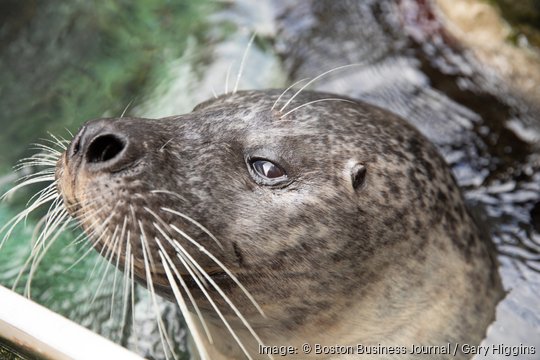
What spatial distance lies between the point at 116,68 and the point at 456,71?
211cm

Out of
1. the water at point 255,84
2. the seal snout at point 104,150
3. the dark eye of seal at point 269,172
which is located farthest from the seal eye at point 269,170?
the water at point 255,84

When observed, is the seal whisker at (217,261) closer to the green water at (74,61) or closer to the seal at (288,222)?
the seal at (288,222)

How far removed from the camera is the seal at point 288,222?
2.10 m

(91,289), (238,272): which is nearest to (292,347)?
(238,272)

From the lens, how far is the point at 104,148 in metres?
2.11

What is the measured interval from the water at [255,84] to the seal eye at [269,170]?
1.12 metres

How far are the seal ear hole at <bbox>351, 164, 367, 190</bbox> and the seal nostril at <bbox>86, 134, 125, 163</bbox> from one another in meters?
0.73

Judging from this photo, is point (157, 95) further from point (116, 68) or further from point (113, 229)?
point (113, 229)

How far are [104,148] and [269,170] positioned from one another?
0.50 m

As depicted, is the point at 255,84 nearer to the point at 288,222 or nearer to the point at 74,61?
the point at 74,61

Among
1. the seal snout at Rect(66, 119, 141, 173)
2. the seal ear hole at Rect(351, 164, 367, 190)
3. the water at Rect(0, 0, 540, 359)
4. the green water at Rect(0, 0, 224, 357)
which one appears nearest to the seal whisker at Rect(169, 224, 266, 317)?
the seal snout at Rect(66, 119, 141, 173)

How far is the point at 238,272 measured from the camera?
2205 millimetres

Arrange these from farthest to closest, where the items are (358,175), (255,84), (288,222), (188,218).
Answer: (255,84) < (358,175) < (288,222) < (188,218)

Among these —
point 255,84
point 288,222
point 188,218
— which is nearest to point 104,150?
point 188,218
